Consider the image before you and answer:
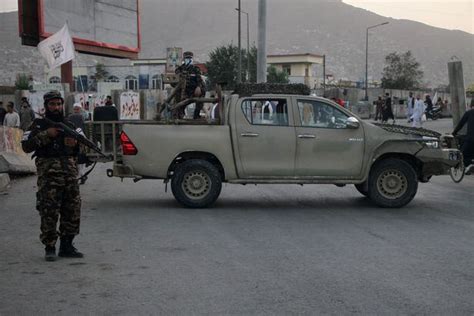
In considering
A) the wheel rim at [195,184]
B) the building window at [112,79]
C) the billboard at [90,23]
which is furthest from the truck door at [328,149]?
the building window at [112,79]

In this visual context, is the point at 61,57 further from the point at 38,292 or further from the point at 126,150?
the point at 38,292

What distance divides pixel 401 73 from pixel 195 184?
77845 mm

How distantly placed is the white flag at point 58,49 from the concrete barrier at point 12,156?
3764 millimetres

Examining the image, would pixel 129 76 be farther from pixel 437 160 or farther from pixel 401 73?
pixel 437 160

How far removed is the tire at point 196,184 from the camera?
1050 cm

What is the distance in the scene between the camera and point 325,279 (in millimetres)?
6152

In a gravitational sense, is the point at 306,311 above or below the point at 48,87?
below

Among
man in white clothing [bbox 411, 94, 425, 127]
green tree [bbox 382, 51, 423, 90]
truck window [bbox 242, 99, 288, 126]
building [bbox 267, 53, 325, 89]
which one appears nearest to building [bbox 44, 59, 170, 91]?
building [bbox 267, 53, 325, 89]

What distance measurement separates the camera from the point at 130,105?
1423 inches

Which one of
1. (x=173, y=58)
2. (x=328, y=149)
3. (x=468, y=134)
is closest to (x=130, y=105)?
(x=173, y=58)

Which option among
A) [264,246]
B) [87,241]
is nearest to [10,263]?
[87,241]

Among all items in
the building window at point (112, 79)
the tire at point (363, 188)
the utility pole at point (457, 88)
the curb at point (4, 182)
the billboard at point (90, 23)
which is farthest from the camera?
the building window at point (112, 79)

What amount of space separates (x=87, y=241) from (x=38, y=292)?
2285mm

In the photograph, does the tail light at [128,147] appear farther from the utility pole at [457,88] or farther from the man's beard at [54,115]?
the utility pole at [457,88]
